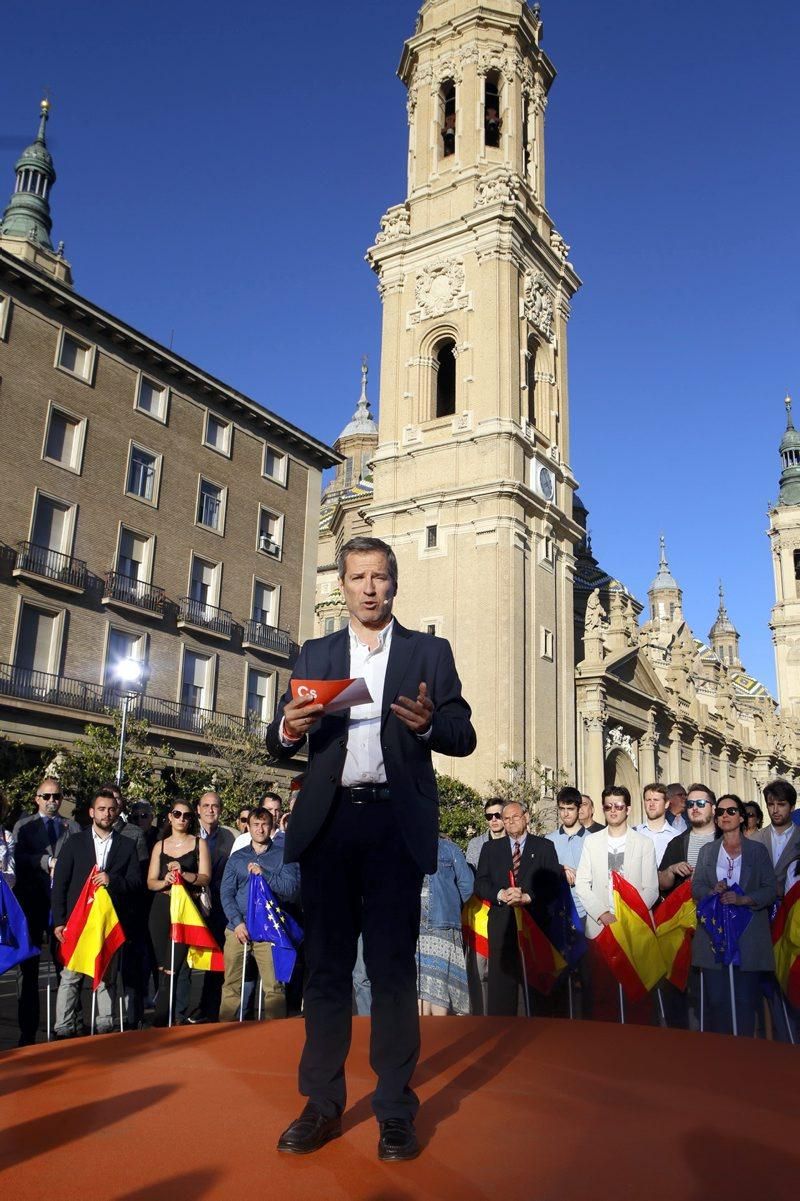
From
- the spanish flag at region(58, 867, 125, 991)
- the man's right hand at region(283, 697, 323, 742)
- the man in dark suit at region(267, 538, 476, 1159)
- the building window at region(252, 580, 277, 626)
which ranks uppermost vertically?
the building window at region(252, 580, 277, 626)

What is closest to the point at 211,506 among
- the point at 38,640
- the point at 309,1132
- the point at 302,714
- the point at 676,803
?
the point at 38,640

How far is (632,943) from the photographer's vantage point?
818cm

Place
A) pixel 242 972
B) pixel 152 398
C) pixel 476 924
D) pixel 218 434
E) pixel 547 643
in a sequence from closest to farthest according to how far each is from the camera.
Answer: pixel 242 972, pixel 476 924, pixel 152 398, pixel 218 434, pixel 547 643

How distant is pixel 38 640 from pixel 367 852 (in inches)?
923

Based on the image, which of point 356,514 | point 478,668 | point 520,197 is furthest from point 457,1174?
point 356,514

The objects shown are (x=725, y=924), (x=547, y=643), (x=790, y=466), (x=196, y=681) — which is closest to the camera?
(x=725, y=924)

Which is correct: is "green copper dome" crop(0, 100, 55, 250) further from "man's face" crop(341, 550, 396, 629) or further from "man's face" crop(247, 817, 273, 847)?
"man's face" crop(341, 550, 396, 629)

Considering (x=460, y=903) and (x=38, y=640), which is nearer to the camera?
(x=460, y=903)

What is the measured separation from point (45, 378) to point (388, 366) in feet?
74.4

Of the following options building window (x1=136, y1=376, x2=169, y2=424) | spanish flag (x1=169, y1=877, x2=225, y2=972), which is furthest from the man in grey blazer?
building window (x1=136, y1=376, x2=169, y2=424)

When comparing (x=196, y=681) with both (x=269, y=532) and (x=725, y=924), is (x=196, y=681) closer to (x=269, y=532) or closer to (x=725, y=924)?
(x=269, y=532)

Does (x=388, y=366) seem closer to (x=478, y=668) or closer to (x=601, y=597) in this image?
(x=478, y=668)

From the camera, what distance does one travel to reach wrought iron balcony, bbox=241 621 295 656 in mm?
30938

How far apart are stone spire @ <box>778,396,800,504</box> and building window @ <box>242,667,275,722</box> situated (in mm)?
75511
